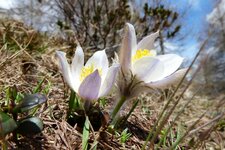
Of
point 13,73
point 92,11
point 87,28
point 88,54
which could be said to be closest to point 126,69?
point 13,73

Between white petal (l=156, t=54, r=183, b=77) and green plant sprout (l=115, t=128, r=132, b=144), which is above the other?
white petal (l=156, t=54, r=183, b=77)

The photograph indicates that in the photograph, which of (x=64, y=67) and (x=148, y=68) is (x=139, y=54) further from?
(x=64, y=67)

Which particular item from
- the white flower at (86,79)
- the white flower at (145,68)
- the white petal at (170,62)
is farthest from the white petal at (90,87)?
the white petal at (170,62)

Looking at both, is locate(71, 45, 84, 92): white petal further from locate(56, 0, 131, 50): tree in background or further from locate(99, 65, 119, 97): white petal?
locate(56, 0, 131, 50): tree in background

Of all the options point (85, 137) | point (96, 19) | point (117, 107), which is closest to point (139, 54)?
point (117, 107)

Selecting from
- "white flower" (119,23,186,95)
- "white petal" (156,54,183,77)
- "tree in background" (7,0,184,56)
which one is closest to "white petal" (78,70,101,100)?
"white flower" (119,23,186,95)
